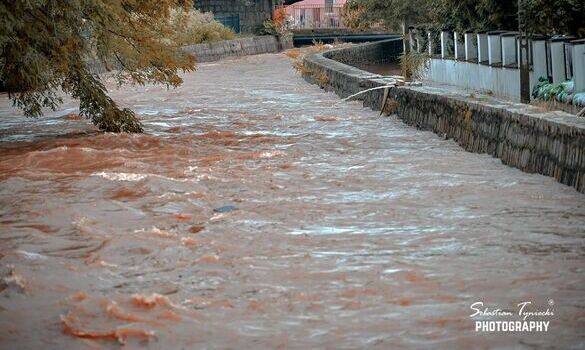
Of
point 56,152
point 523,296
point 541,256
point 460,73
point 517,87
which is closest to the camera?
point 523,296

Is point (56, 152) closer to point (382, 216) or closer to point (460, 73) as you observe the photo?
point (382, 216)

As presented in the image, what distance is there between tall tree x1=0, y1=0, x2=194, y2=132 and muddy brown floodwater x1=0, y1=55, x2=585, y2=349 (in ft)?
3.91

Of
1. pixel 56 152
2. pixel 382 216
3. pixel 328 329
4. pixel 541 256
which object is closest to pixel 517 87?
pixel 56 152

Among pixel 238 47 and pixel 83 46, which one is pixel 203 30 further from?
pixel 83 46

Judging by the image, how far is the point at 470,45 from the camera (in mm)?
26719

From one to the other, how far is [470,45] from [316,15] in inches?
2526

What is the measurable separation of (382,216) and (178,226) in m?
1.72

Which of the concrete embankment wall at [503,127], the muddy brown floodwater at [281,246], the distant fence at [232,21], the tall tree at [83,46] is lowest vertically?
the muddy brown floodwater at [281,246]

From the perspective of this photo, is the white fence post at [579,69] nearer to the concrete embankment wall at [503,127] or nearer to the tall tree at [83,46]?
the concrete embankment wall at [503,127]

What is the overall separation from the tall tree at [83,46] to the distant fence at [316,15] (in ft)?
214

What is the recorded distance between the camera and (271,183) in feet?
37.5

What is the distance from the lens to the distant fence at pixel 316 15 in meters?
84.4

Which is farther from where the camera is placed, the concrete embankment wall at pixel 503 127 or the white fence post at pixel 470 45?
the white fence post at pixel 470 45

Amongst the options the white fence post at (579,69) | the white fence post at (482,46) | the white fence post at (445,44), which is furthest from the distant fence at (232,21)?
the white fence post at (579,69)
